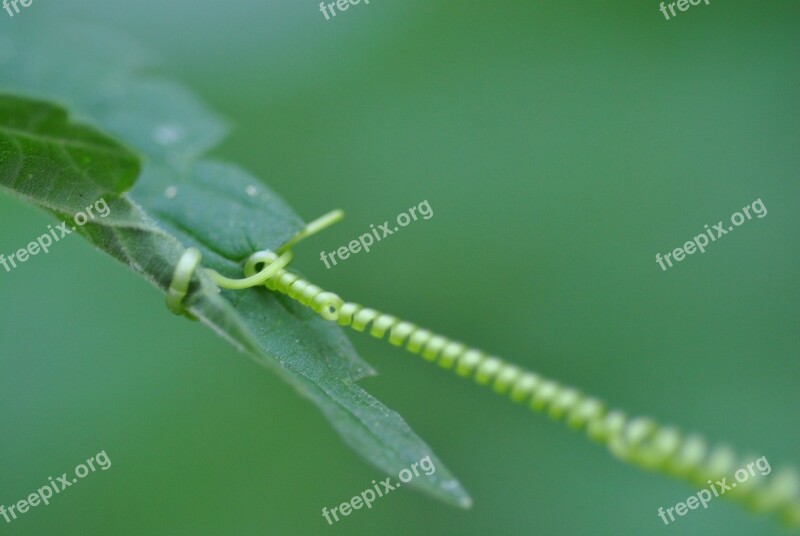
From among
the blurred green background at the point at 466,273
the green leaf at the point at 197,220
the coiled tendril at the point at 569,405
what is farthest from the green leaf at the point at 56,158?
the blurred green background at the point at 466,273

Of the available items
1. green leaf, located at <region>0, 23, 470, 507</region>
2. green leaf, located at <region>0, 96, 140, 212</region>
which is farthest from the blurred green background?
green leaf, located at <region>0, 96, 140, 212</region>

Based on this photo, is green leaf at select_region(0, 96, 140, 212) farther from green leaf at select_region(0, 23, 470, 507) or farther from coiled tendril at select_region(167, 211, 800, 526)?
coiled tendril at select_region(167, 211, 800, 526)

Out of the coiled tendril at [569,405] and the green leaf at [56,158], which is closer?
the coiled tendril at [569,405]

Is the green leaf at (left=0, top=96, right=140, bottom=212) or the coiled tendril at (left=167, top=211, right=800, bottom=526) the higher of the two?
the green leaf at (left=0, top=96, right=140, bottom=212)

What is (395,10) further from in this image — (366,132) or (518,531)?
(518,531)

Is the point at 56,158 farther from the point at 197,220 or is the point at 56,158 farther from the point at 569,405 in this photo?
the point at 569,405

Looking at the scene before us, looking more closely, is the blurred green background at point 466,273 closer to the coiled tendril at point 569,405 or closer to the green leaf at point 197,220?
the green leaf at point 197,220
